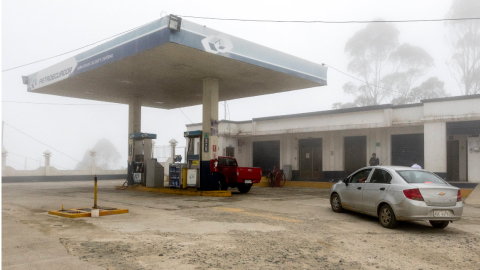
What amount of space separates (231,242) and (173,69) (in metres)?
11.2

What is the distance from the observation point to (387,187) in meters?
8.98

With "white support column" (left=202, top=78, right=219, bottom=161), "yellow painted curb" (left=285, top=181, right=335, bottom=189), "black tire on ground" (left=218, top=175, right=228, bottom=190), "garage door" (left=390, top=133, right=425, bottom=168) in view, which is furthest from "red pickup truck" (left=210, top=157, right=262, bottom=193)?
"garage door" (left=390, top=133, right=425, bottom=168)

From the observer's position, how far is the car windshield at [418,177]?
29.0ft

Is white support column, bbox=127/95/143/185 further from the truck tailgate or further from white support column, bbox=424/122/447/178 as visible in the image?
white support column, bbox=424/122/447/178

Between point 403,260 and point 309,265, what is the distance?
5.27ft

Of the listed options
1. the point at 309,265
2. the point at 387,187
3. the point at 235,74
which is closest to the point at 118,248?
the point at 309,265

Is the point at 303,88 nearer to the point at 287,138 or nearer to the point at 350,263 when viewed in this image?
the point at 287,138

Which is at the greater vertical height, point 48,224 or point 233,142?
Result: point 233,142

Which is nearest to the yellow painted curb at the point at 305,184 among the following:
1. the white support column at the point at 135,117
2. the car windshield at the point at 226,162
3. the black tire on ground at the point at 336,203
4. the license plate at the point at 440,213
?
the car windshield at the point at 226,162

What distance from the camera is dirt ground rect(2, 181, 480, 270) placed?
224 inches

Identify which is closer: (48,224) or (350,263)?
(350,263)

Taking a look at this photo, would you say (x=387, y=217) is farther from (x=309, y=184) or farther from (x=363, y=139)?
(x=363, y=139)

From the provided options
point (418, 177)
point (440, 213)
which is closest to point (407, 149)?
point (418, 177)

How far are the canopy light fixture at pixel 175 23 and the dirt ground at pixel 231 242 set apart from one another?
6.07 meters
